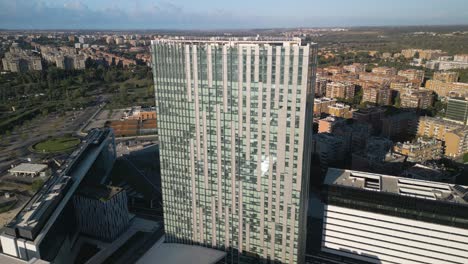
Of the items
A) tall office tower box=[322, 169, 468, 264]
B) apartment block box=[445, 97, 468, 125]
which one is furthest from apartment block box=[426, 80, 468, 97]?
tall office tower box=[322, 169, 468, 264]

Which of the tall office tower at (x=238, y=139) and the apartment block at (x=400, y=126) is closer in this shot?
the tall office tower at (x=238, y=139)

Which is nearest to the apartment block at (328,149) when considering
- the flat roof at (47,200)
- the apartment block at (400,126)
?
the apartment block at (400,126)

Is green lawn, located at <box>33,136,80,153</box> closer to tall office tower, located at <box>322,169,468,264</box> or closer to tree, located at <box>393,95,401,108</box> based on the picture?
tall office tower, located at <box>322,169,468,264</box>

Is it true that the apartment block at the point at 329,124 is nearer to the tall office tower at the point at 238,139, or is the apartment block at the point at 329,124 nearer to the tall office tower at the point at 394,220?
the tall office tower at the point at 394,220

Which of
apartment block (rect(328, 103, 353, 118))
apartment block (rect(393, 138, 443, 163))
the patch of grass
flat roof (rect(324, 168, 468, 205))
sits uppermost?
flat roof (rect(324, 168, 468, 205))

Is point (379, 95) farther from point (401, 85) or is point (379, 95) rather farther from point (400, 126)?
point (400, 126)

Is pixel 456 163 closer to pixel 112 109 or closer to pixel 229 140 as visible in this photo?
pixel 229 140
